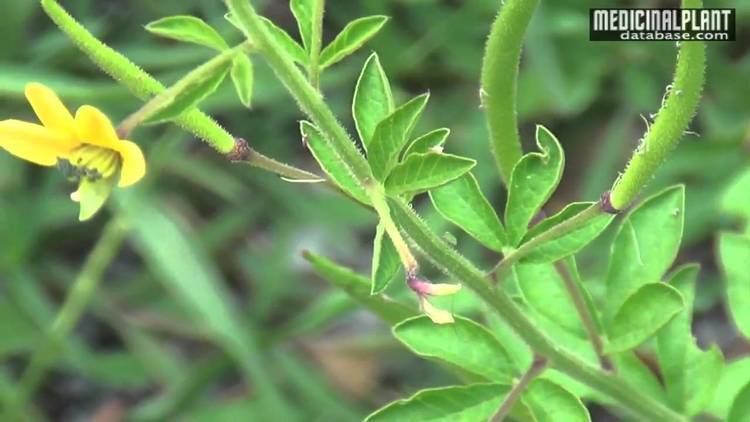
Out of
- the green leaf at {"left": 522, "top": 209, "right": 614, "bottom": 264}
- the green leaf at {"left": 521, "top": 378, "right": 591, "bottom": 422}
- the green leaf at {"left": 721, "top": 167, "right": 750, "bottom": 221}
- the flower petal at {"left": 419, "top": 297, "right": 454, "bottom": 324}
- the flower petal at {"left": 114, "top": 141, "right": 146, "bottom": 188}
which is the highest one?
the flower petal at {"left": 114, "top": 141, "right": 146, "bottom": 188}

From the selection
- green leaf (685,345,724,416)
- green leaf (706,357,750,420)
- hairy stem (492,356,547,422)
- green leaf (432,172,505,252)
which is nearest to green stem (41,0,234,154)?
green leaf (432,172,505,252)

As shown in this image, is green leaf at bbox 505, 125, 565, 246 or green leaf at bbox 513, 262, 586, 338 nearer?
green leaf at bbox 505, 125, 565, 246

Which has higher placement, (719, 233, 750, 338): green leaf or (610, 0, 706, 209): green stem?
(610, 0, 706, 209): green stem

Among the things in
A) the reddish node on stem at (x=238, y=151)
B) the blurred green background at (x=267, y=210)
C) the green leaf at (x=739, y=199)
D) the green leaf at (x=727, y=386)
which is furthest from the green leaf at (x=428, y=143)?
the blurred green background at (x=267, y=210)

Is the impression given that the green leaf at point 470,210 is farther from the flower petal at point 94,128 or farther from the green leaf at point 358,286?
the flower petal at point 94,128

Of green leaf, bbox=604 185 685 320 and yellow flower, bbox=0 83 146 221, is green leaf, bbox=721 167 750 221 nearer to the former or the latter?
green leaf, bbox=604 185 685 320

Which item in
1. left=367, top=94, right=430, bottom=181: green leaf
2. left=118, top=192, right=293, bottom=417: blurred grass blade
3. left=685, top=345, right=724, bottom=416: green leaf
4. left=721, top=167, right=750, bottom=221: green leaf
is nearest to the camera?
left=367, top=94, right=430, bottom=181: green leaf

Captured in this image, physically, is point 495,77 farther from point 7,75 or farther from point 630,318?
point 7,75
